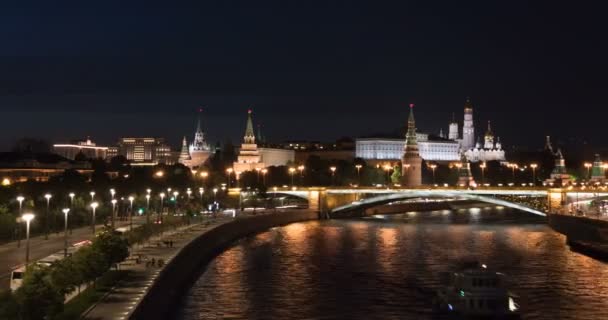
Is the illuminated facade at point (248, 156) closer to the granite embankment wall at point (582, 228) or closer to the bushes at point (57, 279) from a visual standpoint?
the granite embankment wall at point (582, 228)

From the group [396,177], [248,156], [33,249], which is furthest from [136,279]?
[248,156]

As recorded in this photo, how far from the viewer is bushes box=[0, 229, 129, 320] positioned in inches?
722

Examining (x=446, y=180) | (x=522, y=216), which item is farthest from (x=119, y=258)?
(x=446, y=180)

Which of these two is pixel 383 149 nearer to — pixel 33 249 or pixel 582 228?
pixel 582 228

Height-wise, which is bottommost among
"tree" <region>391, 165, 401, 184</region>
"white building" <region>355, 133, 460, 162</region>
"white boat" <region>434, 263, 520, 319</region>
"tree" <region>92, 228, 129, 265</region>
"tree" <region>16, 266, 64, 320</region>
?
"white boat" <region>434, 263, 520, 319</region>

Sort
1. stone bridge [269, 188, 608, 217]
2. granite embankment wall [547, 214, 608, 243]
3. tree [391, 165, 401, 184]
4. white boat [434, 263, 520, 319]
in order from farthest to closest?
tree [391, 165, 401, 184]
stone bridge [269, 188, 608, 217]
granite embankment wall [547, 214, 608, 243]
white boat [434, 263, 520, 319]

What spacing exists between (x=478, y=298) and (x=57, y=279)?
Result: 483 inches

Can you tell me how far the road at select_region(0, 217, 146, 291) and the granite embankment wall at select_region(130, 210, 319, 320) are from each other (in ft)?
12.3

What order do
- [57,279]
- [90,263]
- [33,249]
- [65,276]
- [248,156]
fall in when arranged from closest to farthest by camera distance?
[57,279] < [65,276] < [90,263] < [33,249] < [248,156]

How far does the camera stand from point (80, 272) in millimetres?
23734

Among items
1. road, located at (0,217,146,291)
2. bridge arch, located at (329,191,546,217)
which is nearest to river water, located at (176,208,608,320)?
road, located at (0,217,146,291)

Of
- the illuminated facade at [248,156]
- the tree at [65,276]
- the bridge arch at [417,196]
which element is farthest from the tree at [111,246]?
the illuminated facade at [248,156]

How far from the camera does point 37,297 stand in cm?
1848

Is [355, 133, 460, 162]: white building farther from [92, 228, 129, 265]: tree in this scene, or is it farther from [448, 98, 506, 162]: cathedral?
[92, 228, 129, 265]: tree
